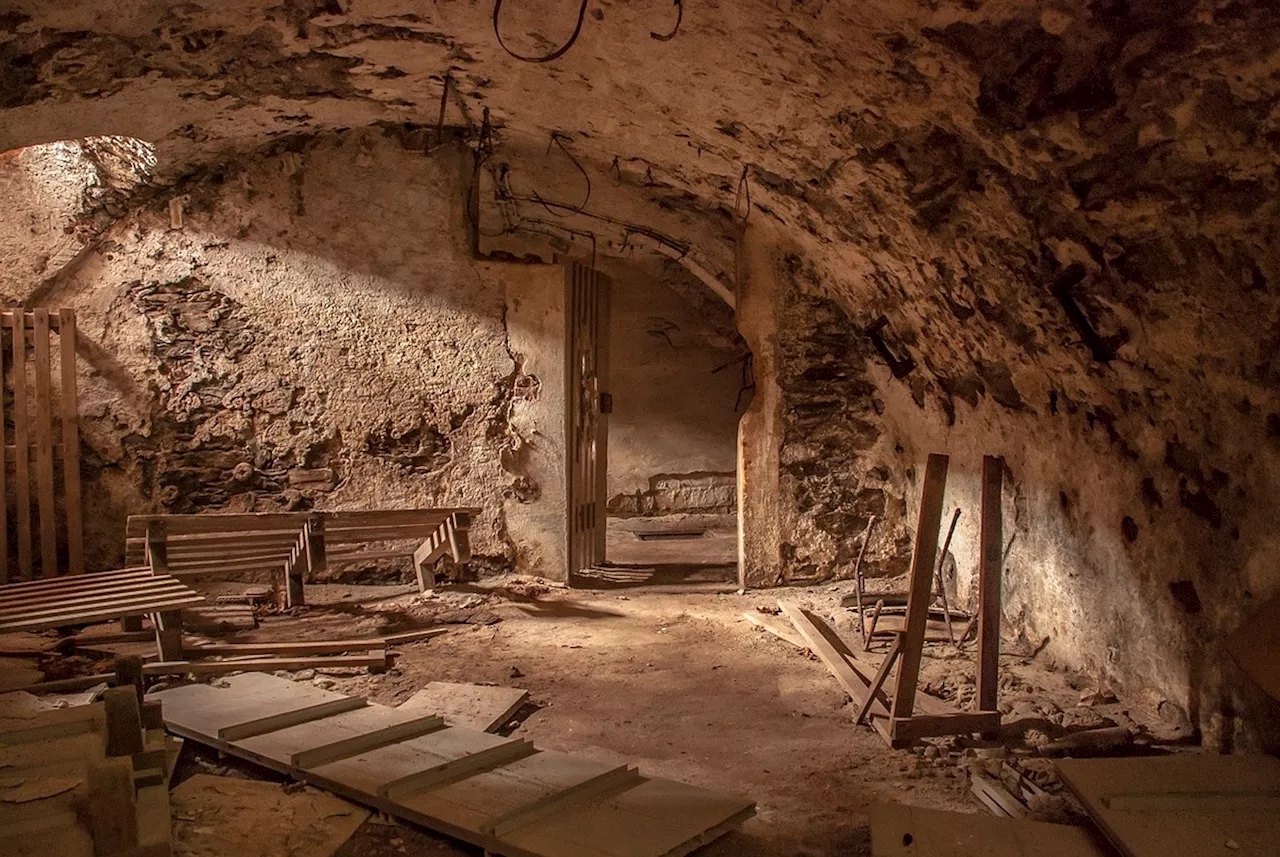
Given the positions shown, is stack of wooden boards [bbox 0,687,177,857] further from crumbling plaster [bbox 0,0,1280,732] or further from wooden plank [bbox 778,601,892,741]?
crumbling plaster [bbox 0,0,1280,732]

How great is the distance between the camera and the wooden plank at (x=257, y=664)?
417 centimetres

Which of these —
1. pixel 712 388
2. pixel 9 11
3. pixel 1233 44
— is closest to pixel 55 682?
pixel 9 11

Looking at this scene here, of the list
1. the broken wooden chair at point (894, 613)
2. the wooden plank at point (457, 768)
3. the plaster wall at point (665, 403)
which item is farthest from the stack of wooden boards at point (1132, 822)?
the plaster wall at point (665, 403)

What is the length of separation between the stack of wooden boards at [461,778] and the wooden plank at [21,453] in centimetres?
237

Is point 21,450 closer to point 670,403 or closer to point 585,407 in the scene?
point 585,407

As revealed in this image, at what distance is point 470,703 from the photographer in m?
3.91

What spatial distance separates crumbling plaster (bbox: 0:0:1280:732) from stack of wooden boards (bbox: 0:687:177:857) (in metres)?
2.53

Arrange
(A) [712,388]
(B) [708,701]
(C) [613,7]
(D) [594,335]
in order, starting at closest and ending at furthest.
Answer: (C) [613,7]
(B) [708,701]
(D) [594,335]
(A) [712,388]

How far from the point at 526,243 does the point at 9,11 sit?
367cm

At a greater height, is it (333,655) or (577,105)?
(577,105)

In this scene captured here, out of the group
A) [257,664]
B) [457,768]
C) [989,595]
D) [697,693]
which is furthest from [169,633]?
[989,595]

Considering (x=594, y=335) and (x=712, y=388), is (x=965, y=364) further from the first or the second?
(x=712, y=388)

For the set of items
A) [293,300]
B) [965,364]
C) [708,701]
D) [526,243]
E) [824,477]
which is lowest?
[708,701]

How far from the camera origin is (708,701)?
409cm
